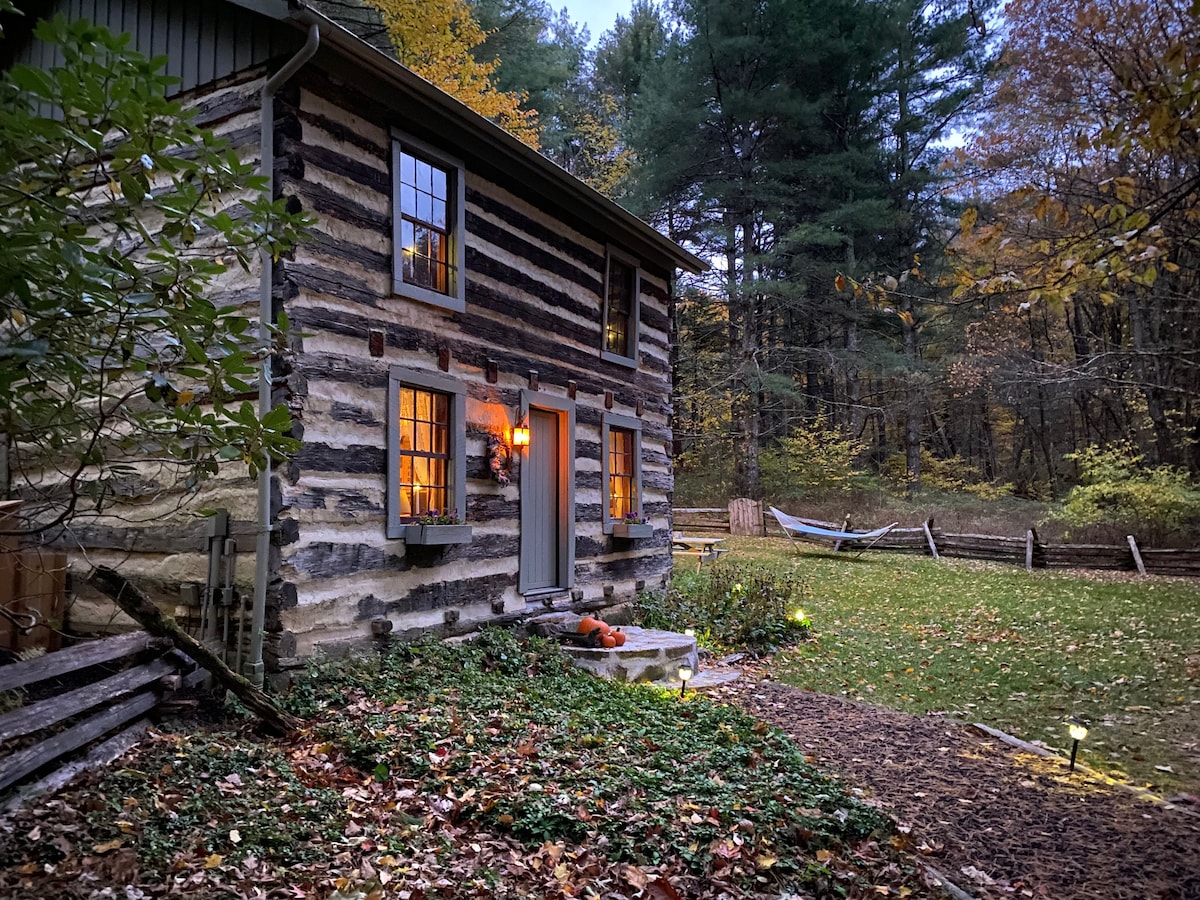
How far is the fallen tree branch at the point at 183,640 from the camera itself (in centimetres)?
463

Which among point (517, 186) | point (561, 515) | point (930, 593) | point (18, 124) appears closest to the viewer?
point (18, 124)

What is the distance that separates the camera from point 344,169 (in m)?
6.76

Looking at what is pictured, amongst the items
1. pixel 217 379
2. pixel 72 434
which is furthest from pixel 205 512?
pixel 217 379

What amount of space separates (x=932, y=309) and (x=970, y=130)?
19.3 feet

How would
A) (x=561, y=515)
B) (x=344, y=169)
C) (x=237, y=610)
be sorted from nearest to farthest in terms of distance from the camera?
(x=237, y=610)
(x=344, y=169)
(x=561, y=515)

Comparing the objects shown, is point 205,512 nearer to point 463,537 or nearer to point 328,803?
point 328,803

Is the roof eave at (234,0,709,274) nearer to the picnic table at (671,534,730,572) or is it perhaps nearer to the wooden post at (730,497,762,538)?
the picnic table at (671,534,730,572)

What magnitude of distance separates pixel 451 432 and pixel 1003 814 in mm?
5636

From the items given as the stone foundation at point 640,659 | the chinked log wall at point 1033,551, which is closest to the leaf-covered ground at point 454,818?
the stone foundation at point 640,659

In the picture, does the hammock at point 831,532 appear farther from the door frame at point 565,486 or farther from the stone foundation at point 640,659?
the stone foundation at point 640,659

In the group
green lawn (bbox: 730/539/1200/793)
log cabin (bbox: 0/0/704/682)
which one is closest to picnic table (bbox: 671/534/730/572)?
green lawn (bbox: 730/539/1200/793)

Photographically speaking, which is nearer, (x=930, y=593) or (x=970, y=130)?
(x=930, y=593)

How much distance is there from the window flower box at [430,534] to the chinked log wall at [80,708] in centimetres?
217

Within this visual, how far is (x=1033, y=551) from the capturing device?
17.0 meters
